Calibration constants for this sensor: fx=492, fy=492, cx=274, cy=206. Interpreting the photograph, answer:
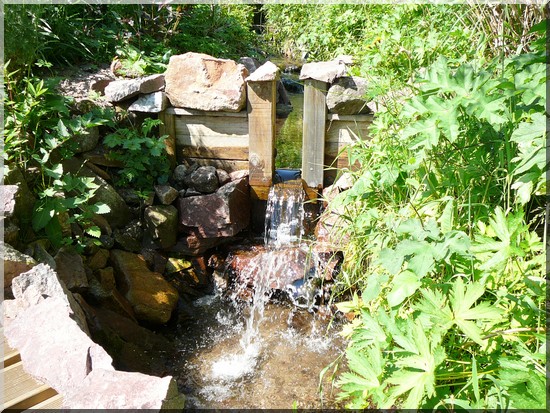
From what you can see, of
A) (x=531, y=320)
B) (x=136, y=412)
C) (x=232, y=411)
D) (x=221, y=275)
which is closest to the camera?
(x=531, y=320)

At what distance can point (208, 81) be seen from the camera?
13.6 ft

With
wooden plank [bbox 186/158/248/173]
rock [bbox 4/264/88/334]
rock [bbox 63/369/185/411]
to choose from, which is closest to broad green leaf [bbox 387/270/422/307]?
rock [bbox 63/369/185/411]

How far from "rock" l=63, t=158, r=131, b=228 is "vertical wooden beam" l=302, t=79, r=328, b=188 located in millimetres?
1579

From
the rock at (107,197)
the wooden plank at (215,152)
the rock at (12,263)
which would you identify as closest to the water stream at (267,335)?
the wooden plank at (215,152)

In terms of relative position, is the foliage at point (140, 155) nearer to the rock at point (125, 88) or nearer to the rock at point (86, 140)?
the rock at point (86, 140)

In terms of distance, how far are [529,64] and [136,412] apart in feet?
6.05

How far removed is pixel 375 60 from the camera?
3354 mm

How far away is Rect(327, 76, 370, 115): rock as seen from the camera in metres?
3.96

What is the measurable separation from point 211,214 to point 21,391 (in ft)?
7.54

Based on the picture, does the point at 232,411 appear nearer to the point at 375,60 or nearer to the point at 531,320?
the point at 531,320

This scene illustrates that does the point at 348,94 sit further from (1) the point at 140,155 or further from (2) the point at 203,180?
(1) the point at 140,155

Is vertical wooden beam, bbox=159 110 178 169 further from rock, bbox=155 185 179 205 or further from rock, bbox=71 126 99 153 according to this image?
rock, bbox=71 126 99 153

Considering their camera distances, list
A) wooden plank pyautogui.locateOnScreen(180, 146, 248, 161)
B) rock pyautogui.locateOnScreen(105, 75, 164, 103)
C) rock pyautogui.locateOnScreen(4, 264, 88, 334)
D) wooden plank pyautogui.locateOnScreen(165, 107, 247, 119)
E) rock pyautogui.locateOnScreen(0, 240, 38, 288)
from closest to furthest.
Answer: rock pyautogui.locateOnScreen(4, 264, 88, 334), rock pyautogui.locateOnScreen(0, 240, 38, 288), rock pyautogui.locateOnScreen(105, 75, 164, 103), wooden plank pyautogui.locateOnScreen(165, 107, 247, 119), wooden plank pyautogui.locateOnScreen(180, 146, 248, 161)

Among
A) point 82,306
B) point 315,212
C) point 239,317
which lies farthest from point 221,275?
point 82,306
